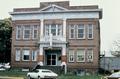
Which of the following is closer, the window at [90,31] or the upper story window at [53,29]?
the window at [90,31]

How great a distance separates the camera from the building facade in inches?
2557

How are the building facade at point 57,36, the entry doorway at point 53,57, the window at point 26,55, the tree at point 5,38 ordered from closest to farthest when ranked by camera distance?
the building facade at point 57,36 → the entry doorway at point 53,57 → the window at point 26,55 → the tree at point 5,38

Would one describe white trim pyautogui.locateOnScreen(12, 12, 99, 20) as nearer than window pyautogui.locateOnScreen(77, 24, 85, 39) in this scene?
Yes

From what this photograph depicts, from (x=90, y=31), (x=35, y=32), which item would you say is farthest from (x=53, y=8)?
(x=90, y=31)

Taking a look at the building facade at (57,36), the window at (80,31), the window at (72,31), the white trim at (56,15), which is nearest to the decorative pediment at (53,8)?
the building facade at (57,36)

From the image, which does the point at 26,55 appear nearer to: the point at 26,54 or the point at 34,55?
the point at 26,54

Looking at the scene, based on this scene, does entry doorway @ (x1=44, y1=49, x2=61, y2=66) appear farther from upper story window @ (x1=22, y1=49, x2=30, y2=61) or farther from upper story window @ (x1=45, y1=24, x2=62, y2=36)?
upper story window @ (x1=22, y1=49, x2=30, y2=61)

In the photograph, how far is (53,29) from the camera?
219 feet

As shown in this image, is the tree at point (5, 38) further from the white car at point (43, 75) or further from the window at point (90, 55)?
the white car at point (43, 75)

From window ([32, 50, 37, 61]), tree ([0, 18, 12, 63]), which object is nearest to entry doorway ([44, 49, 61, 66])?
window ([32, 50, 37, 61])

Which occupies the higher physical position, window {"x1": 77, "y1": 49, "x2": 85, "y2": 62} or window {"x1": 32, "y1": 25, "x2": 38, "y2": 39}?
window {"x1": 32, "y1": 25, "x2": 38, "y2": 39}

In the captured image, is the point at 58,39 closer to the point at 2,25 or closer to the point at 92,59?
the point at 92,59

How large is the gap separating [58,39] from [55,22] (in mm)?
3234

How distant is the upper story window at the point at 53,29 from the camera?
6638cm
